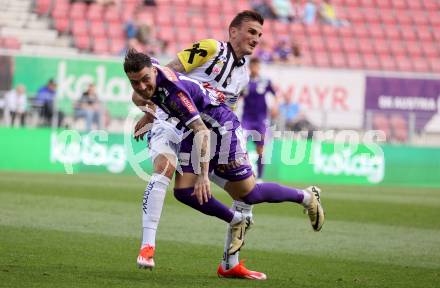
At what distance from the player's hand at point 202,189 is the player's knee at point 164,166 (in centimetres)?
58

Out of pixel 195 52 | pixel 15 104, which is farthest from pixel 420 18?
pixel 195 52

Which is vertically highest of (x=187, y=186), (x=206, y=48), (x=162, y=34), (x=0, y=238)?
(x=162, y=34)

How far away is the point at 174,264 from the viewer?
8312 millimetres

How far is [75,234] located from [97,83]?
1344cm

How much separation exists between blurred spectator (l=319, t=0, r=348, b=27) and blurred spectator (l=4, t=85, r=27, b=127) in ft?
39.4

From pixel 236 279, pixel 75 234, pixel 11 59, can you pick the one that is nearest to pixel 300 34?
pixel 11 59

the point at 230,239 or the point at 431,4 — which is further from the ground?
the point at 431,4

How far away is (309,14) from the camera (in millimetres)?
30328

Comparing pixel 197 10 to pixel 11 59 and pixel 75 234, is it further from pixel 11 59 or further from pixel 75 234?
pixel 75 234

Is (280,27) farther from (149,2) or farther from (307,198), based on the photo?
(307,198)

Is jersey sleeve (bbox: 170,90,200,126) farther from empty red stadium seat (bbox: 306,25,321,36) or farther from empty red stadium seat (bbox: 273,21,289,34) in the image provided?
empty red stadium seat (bbox: 306,25,321,36)

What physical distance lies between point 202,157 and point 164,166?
1.92 feet

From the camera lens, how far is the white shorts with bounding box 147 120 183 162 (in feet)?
25.3

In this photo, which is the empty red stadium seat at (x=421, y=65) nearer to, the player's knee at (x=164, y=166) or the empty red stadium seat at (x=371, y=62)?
the empty red stadium seat at (x=371, y=62)
